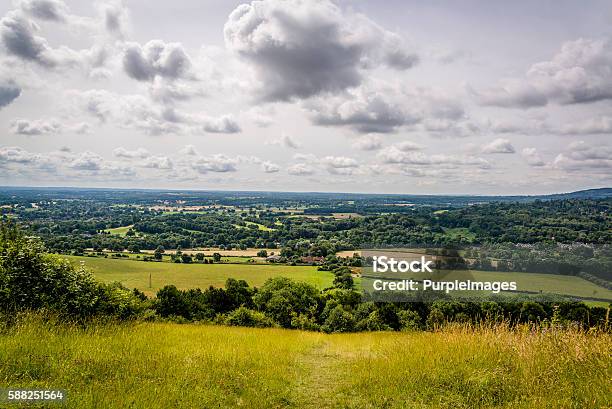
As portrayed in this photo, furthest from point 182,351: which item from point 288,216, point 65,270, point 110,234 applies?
point 288,216

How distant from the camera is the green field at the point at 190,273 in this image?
5541 cm

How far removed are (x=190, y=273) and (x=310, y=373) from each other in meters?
59.2

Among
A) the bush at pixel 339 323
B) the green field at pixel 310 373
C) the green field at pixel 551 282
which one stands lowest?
the bush at pixel 339 323

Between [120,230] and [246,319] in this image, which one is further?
[120,230]

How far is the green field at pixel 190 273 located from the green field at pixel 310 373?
145ft

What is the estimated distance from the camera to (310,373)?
855 centimetres

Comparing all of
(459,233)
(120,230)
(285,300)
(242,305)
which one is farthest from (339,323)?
(120,230)

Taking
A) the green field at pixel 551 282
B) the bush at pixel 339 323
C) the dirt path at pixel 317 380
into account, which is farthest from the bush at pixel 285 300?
the dirt path at pixel 317 380

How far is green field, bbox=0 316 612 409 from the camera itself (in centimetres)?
599

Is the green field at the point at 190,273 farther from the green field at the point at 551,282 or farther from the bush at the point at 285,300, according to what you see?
the green field at the point at 551,282

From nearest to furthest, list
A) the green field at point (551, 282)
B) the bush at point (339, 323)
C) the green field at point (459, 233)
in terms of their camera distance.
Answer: the green field at point (551, 282) → the bush at point (339, 323) → the green field at point (459, 233)

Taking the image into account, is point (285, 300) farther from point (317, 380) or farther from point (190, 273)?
point (190, 273)

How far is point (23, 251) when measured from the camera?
1106 cm

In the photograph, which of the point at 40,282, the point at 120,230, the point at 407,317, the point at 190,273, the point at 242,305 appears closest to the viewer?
the point at 40,282
